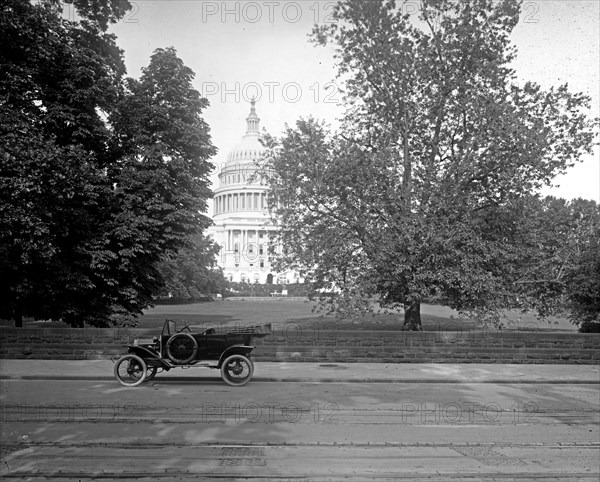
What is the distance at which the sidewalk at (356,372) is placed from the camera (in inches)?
525

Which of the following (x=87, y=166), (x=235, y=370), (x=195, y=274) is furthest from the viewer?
(x=195, y=274)

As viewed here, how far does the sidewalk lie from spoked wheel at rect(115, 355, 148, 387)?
3.07 feet

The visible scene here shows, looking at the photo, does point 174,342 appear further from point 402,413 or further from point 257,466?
point 257,466

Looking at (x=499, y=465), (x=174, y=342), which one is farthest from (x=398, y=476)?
(x=174, y=342)

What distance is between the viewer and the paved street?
6.40 meters

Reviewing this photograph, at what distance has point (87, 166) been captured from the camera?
59.2 ft

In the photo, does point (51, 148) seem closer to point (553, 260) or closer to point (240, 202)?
point (553, 260)

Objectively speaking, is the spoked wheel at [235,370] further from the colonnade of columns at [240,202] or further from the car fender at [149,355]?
the colonnade of columns at [240,202]

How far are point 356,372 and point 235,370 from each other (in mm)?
3624

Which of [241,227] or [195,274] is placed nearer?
[195,274]

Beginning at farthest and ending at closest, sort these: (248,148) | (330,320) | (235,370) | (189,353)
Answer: (248,148), (330,320), (235,370), (189,353)

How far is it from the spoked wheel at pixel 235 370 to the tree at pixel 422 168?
6.11 m

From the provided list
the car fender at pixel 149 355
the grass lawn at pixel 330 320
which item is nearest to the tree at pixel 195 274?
the grass lawn at pixel 330 320

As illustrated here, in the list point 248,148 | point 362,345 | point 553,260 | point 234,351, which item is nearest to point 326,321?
point 553,260
